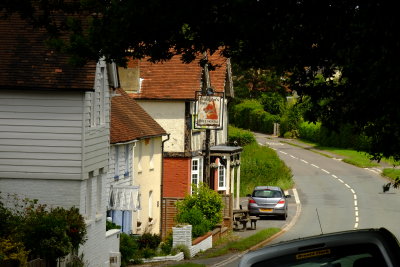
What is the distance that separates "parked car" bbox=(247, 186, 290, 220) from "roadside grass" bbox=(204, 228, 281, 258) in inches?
207

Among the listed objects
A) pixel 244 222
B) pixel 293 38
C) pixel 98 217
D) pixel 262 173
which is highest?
pixel 293 38

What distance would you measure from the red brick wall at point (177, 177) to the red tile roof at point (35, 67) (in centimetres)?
2282

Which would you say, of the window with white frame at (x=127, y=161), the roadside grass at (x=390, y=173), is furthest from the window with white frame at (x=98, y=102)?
the roadside grass at (x=390, y=173)

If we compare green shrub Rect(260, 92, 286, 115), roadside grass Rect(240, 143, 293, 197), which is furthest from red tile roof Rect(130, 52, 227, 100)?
green shrub Rect(260, 92, 286, 115)

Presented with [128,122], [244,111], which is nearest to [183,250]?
[128,122]

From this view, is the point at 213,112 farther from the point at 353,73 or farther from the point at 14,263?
the point at 353,73

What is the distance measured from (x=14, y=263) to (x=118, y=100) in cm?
2015

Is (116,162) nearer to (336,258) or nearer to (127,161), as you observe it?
(127,161)

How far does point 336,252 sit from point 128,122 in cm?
3248

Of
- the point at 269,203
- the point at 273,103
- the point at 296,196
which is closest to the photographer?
the point at 269,203

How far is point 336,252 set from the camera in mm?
8445

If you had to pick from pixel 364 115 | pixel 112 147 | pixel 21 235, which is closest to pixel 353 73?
pixel 364 115

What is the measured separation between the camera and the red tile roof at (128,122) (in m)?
37.6

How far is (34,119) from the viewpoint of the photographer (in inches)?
1101
